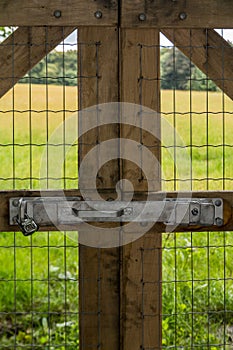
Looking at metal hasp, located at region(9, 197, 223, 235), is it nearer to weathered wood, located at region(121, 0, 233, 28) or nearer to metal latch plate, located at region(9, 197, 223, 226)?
metal latch plate, located at region(9, 197, 223, 226)

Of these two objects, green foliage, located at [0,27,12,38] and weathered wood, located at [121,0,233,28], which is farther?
green foliage, located at [0,27,12,38]

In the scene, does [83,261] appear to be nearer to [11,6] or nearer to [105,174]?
[105,174]

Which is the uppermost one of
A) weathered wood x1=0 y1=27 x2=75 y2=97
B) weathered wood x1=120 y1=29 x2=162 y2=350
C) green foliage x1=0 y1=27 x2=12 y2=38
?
green foliage x1=0 y1=27 x2=12 y2=38

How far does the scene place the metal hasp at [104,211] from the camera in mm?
3055

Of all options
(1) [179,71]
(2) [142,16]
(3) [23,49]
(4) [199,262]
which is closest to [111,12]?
(2) [142,16]

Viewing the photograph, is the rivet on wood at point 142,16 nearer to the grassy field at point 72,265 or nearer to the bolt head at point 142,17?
the bolt head at point 142,17

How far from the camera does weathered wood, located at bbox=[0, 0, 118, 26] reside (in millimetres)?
3043

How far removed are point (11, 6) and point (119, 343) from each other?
1500 millimetres

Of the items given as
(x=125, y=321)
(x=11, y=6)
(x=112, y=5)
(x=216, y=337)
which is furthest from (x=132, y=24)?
(x=216, y=337)

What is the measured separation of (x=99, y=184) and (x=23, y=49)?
25.8 inches

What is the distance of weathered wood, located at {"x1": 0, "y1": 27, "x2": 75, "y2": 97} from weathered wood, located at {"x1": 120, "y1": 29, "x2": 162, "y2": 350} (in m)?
0.30

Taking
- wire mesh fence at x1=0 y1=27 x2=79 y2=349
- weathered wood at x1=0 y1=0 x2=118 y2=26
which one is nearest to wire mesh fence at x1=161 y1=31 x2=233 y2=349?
wire mesh fence at x1=0 y1=27 x2=79 y2=349

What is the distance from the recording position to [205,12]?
3094 millimetres

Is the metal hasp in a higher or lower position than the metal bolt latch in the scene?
higher
